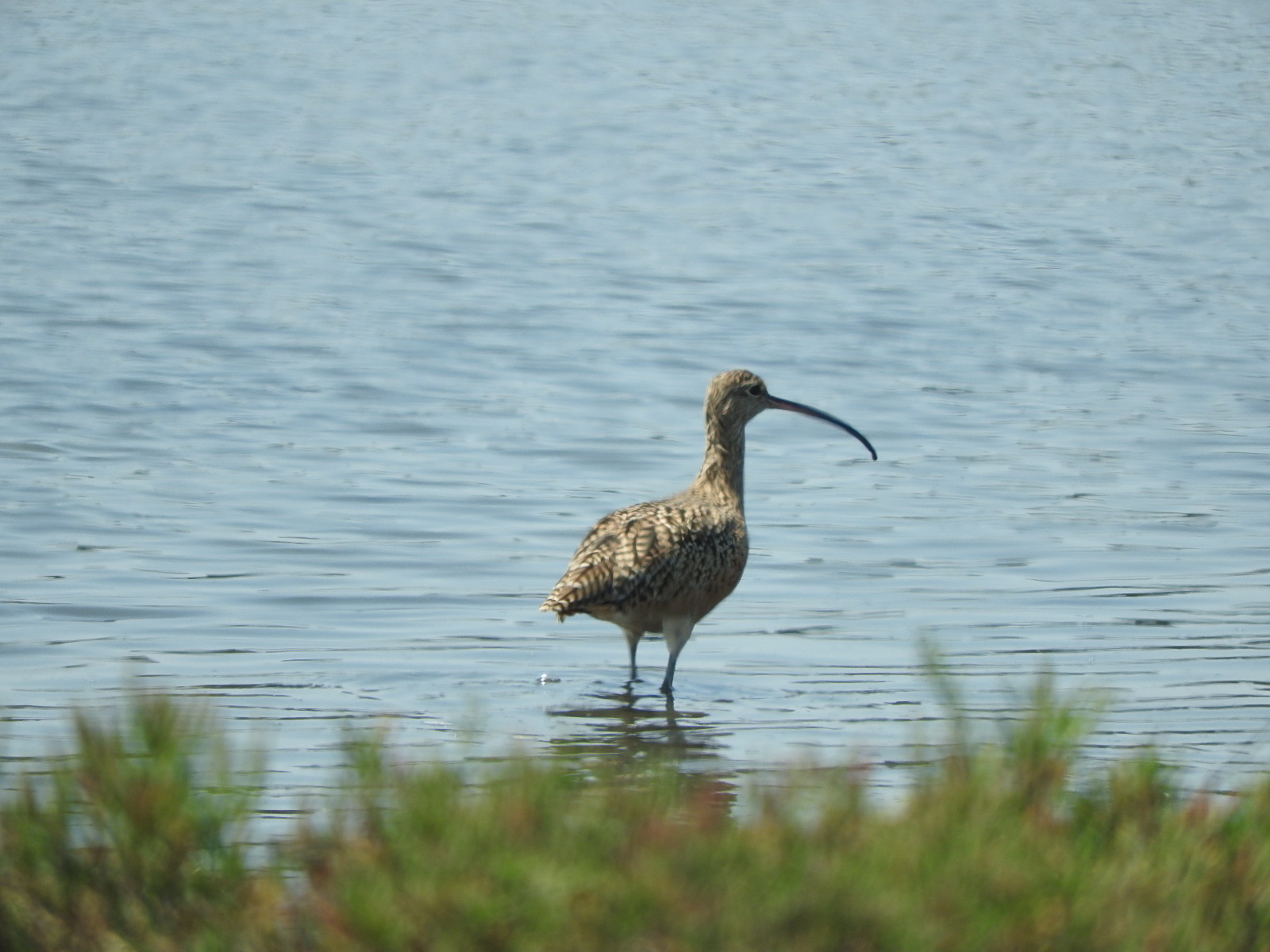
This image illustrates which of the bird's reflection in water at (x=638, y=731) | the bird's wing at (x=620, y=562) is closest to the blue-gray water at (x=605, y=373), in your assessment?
the bird's reflection in water at (x=638, y=731)

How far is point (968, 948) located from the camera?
4027 mm

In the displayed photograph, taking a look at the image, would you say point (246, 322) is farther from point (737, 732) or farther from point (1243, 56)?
point (1243, 56)

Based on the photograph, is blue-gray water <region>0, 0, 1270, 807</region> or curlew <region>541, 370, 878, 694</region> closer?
curlew <region>541, 370, 878, 694</region>

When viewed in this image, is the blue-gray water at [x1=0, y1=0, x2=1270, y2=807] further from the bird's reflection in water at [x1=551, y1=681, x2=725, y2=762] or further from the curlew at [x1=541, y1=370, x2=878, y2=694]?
the curlew at [x1=541, y1=370, x2=878, y2=694]

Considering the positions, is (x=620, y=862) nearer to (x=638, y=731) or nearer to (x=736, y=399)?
(x=638, y=731)

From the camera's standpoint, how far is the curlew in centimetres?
955

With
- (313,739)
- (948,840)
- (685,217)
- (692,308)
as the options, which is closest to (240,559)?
(313,739)

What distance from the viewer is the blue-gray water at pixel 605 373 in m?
9.89

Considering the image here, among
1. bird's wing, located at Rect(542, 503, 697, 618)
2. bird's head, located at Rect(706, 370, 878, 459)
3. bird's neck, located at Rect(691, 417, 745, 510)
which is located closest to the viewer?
bird's wing, located at Rect(542, 503, 697, 618)

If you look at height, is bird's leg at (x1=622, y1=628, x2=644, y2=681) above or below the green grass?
below

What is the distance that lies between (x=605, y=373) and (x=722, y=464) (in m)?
7.29

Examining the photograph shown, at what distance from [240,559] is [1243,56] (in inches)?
1269

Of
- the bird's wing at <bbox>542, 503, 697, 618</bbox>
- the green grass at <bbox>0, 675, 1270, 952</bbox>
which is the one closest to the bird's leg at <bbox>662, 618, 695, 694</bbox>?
the bird's wing at <bbox>542, 503, 697, 618</bbox>

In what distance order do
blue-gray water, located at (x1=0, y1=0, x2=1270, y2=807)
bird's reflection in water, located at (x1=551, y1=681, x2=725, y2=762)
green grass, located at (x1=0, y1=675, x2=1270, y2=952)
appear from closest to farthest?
green grass, located at (x1=0, y1=675, x2=1270, y2=952), bird's reflection in water, located at (x1=551, y1=681, x2=725, y2=762), blue-gray water, located at (x1=0, y1=0, x2=1270, y2=807)
